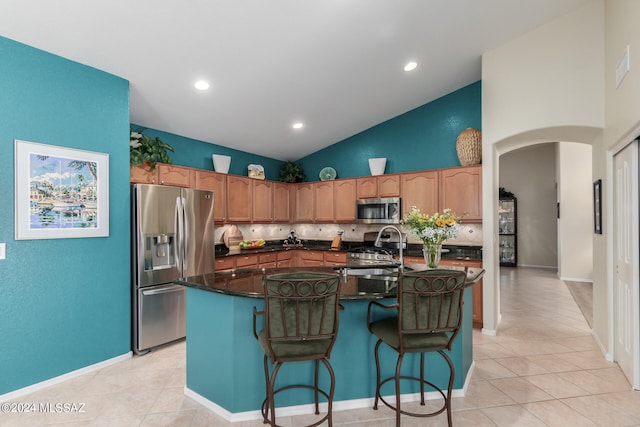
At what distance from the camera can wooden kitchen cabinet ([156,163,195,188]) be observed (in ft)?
14.0

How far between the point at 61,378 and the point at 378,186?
4.63m

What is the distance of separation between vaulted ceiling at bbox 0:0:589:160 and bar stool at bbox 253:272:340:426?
229 cm

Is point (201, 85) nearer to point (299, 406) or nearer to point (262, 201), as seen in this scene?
point (262, 201)

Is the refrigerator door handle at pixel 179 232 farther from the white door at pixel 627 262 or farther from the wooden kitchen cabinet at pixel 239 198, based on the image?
the white door at pixel 627 262

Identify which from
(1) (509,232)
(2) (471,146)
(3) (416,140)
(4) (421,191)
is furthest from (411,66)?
(1) (509,232)

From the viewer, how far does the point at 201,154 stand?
5211 mm

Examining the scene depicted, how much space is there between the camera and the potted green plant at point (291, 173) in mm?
6473

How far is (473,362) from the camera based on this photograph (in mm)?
3150

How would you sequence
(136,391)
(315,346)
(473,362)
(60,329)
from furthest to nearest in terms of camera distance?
(473,362), (60,329), (136,391), (315,346)

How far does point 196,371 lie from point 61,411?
1029mm

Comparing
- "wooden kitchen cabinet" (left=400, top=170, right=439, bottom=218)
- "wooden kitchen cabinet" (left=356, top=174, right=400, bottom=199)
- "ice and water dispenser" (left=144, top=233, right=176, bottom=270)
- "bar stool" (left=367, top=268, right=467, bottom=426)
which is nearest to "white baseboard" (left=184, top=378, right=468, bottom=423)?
"bar stool" (left=367, top=268, right=467, bottom=426)

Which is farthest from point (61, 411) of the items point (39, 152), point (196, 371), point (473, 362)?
point (473, 362)

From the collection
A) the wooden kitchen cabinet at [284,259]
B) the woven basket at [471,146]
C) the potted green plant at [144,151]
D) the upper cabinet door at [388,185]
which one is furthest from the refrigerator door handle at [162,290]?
the woven basket at [471,146]

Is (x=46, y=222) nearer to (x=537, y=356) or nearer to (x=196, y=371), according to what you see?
(x=196, y=371)
